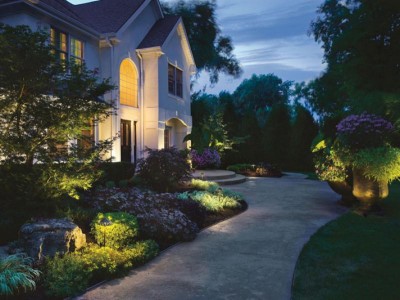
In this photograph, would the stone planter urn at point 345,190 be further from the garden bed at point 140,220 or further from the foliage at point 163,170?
the foliage at point 163,170

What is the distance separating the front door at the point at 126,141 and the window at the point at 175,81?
3.32m

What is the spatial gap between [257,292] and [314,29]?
2627cm

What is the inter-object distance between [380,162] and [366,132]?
2.72 ft

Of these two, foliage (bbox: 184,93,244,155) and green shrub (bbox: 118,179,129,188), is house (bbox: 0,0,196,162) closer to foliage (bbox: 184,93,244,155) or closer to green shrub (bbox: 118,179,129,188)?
foliage (bbox: 184,93,244,155)

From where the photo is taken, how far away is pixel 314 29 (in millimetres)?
25750

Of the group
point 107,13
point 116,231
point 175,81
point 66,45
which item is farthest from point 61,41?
point 116,231

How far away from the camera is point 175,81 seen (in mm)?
16438

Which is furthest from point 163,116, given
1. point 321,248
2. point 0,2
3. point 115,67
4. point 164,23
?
point 321,248

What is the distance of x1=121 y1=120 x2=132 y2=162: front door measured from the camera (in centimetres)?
1359

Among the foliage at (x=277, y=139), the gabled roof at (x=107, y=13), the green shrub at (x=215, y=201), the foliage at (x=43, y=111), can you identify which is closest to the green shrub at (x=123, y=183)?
the green shrub at (x=215, y=201)

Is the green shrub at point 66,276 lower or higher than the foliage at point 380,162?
lower

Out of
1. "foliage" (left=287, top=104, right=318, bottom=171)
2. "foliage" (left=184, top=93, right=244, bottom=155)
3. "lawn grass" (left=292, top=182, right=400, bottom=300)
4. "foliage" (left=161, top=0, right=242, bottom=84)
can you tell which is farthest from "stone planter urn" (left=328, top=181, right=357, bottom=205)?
"foliage" (left=161, top=0, right=242, bottom=84)

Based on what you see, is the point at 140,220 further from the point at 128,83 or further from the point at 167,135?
the point at 167,135

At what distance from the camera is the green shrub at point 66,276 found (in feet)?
11.4
